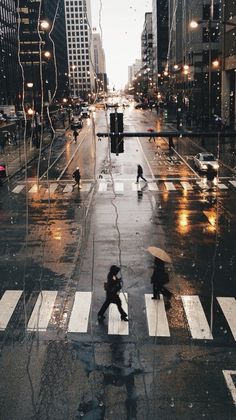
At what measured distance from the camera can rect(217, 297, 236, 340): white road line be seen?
35.8 feet

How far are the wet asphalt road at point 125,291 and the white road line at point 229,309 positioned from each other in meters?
0.13

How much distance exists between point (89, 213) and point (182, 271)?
8493mm

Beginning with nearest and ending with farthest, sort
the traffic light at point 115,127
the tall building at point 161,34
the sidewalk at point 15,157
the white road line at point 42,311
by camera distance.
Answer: the white road line at point 42,311 < the traffic light at point 115,127 < the sidewalk at point 15,157 < the tall building at point 161,34

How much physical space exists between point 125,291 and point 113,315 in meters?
1.50

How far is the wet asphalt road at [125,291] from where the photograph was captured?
320 inches

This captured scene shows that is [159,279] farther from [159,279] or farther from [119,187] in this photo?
[119,187]

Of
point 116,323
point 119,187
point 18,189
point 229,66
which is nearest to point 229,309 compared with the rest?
point 116,323

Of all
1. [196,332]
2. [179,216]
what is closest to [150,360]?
[196,332]

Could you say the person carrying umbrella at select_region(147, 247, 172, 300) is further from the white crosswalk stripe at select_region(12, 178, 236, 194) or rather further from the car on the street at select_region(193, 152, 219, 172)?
the car on the street at select_region(193, 152, 219, 172)

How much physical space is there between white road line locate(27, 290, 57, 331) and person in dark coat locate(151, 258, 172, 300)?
107 inches

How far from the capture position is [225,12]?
5784cm

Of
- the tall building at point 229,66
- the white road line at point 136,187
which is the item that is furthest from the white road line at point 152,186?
the tall building at point 229,66

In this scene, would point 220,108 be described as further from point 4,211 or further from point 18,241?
point 18,241

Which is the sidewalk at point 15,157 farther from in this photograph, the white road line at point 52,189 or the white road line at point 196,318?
the white road line at point 196,318
